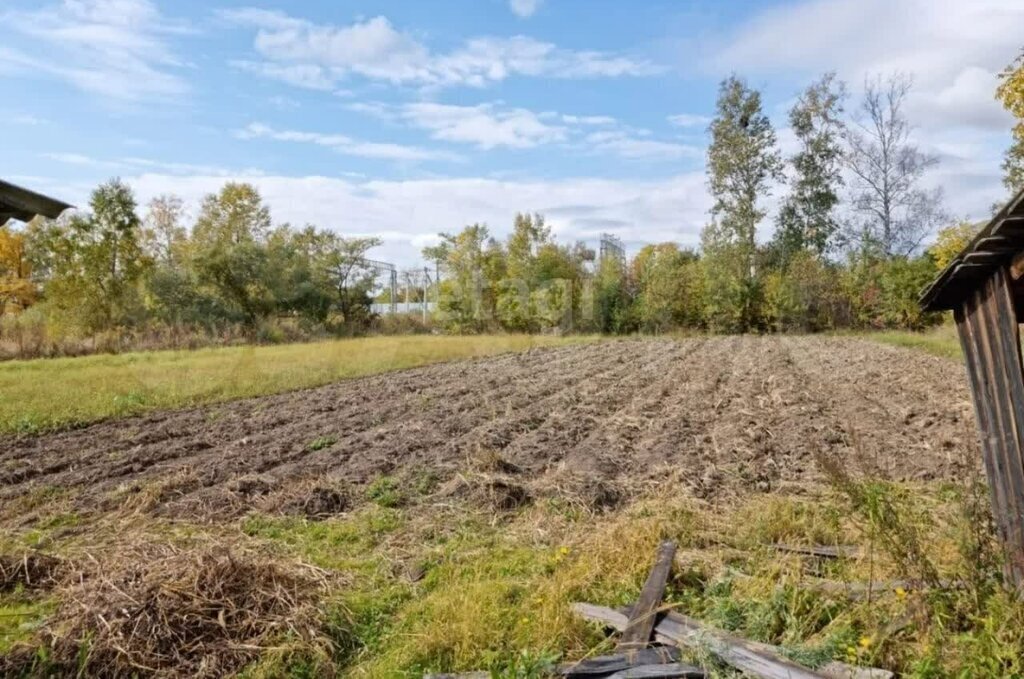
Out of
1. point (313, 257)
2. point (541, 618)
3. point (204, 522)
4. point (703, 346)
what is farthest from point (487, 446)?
point (313, 257)

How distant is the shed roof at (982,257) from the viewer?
3.64m

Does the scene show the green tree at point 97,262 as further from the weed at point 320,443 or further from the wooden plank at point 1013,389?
the wooden plank at point 1013,389

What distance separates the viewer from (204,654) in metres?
4.21

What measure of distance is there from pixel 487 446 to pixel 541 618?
508 centimetres

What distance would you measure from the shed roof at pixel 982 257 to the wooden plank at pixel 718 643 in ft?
7.69

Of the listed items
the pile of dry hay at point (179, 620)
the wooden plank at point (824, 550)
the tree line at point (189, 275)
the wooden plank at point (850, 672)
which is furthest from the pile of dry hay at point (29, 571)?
the tree line at point (189, 275)

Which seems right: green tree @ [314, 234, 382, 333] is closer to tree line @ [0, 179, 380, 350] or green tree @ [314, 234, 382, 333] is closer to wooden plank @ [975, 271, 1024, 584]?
tree line @ [0, 179, 380, 350]

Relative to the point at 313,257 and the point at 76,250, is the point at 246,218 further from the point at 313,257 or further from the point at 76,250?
the point at 76,250

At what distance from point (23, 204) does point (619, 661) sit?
14.3ft

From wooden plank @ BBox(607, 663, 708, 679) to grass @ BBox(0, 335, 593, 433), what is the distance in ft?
36.6

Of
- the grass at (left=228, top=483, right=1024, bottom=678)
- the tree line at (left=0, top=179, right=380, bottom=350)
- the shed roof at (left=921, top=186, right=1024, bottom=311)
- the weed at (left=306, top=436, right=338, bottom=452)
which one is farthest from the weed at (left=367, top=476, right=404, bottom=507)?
the tree line at (left=0, top=179, right=380, bottom=350)

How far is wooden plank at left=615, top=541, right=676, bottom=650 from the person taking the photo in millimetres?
4066

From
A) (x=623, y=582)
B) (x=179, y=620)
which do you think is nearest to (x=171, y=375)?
(x=179, y=620)

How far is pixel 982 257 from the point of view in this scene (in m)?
3.96
